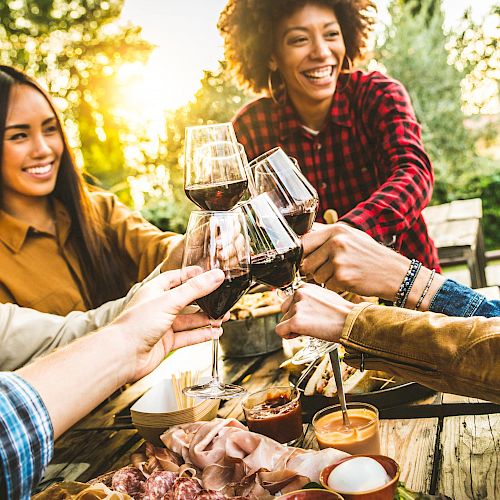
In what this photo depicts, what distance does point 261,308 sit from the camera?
212 cm

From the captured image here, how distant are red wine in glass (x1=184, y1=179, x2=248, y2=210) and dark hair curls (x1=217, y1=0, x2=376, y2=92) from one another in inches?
55.8

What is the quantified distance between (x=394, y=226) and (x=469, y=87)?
7.27 m

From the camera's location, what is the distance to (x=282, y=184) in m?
1.50

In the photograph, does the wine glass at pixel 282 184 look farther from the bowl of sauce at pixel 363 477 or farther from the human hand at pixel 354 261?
the bowl of sauce at pixel 363 477

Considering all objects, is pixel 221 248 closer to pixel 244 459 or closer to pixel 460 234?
pixel 244 459

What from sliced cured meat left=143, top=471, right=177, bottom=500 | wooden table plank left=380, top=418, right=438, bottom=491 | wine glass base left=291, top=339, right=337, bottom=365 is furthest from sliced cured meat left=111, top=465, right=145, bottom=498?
wooden table plank left=380, top=418, right=438, bottom=491

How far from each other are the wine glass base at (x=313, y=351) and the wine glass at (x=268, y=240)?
0.19m

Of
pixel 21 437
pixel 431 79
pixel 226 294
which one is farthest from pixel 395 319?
pixel 431 79

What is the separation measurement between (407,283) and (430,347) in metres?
0.54

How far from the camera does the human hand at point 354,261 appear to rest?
1.69 metres

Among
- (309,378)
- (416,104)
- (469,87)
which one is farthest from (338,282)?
(469,87)

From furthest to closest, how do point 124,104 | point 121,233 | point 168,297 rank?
point 124,104 → point 121,233 → point 168,297

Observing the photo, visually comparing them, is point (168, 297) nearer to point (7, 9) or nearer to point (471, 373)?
point (471, 373)

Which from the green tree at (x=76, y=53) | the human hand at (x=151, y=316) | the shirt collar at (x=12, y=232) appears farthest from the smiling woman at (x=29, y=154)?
the green tree at (x=76, y=53)
